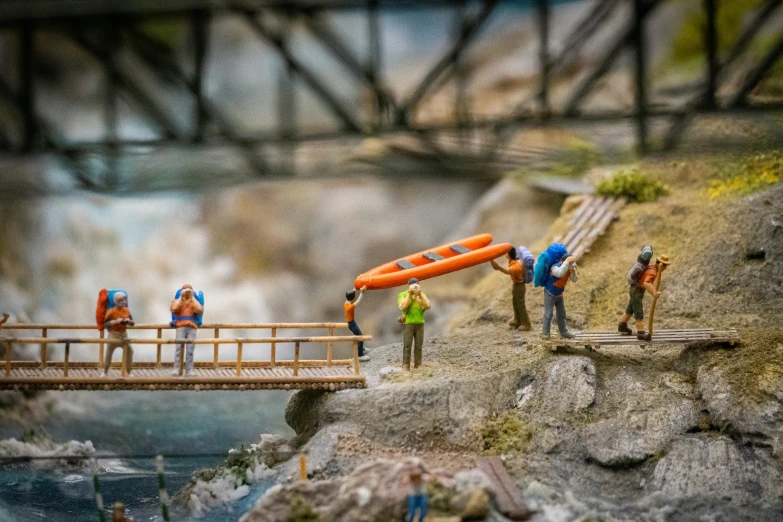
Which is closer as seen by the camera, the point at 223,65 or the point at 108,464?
the point at 223,65

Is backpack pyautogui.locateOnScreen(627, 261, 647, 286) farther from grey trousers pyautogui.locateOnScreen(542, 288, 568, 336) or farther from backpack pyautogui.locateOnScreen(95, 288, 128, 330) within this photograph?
backpack pyautogui.locateOnScreen(95, 288, 128, 330)

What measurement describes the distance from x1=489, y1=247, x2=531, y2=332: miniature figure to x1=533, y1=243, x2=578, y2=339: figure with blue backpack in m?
0.75

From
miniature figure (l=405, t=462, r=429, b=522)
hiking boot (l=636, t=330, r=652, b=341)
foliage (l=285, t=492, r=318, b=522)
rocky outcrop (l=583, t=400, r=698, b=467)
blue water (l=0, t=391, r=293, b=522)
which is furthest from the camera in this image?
hiking boot (l=636, t=330, r=652, b=341)

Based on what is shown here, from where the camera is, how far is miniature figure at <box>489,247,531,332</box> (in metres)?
14.4

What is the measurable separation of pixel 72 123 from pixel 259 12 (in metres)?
3.82

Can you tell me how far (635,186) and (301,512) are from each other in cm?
990

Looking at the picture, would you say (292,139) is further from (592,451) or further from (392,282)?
(592,451)

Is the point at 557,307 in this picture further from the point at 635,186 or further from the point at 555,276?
the point at 635,186

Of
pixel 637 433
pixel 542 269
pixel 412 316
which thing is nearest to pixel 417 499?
pixel 412 316

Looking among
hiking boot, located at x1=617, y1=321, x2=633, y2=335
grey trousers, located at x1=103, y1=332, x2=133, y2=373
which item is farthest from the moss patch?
grey trousers, located at x1=103, y1=332, x2=133, y2=373

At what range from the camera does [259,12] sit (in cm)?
1170

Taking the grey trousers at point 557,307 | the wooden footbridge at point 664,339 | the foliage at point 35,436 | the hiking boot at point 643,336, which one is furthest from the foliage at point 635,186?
the foliage at point 35,436

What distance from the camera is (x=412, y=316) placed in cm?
1307

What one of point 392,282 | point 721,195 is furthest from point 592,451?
point 721,195
